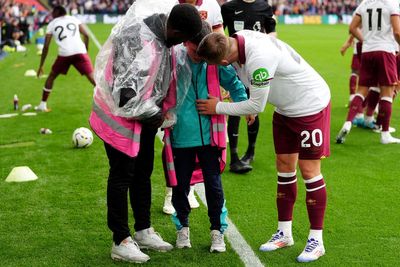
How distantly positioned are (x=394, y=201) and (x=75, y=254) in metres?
3.10

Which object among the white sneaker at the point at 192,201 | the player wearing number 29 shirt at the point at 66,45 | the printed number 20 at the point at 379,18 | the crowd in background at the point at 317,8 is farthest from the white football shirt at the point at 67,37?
the crowd in background at the point at 317,8

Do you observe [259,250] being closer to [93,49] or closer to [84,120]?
[84,120]

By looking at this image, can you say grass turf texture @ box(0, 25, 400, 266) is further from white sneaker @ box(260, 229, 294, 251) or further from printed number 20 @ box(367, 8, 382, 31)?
printed number 20 @ box(367, 8, 382, 31)

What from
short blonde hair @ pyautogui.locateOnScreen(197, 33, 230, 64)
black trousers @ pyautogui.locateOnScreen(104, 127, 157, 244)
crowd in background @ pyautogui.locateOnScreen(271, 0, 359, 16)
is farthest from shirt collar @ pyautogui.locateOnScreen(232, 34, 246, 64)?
crowd in background @ pyautogui.locateOnScreen(271, 0, 359, 16)

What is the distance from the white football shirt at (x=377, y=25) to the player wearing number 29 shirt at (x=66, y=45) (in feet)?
16.2

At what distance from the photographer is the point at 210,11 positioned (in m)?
6.34

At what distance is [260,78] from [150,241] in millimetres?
1603

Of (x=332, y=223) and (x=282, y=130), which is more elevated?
(x=282, y=130)

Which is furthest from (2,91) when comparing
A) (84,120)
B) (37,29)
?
(37,29)

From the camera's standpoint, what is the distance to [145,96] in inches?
175

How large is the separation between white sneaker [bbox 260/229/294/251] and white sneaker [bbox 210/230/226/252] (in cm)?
31

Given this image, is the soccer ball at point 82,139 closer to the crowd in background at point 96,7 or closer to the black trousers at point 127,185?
the black trousers at point 127,185

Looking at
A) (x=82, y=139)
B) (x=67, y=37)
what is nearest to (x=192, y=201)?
(x=82, y=139)

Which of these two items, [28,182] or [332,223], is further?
[28,182]
